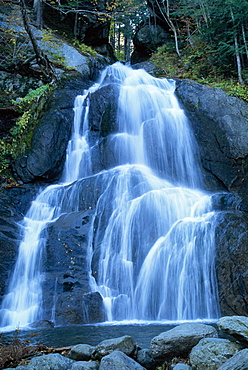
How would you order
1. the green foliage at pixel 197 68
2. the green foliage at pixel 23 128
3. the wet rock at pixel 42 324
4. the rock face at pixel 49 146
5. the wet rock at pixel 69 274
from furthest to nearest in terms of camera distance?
the green foliage at pixel 197 68 < the green foliage at pixel 23 128 < the rock face at pixel 49 146 < the wet rock at pixel 69 274 < the wet rock at pixel 42 324

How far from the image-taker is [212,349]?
3982 mm

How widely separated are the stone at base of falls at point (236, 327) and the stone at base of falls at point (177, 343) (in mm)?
316

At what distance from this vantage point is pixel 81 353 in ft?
15.8

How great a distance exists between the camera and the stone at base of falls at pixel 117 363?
406 cm

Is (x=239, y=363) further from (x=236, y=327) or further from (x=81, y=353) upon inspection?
(x=81, y=353)

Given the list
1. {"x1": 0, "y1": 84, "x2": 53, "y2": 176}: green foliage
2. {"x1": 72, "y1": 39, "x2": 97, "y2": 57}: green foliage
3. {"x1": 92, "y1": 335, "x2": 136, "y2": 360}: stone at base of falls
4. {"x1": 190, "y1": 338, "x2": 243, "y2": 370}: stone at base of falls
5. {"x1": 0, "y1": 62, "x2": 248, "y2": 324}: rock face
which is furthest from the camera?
{"x1": 72, "y1": 39, "x2": 97, "y2": 57}: green foliage

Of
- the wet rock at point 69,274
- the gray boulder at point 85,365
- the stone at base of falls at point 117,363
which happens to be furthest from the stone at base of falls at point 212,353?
the wet rock at point 69,274

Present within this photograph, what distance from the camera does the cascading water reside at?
8453mm

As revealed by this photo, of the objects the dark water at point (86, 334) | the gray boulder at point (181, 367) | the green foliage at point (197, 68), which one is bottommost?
the gray boulder at point (181, 367)

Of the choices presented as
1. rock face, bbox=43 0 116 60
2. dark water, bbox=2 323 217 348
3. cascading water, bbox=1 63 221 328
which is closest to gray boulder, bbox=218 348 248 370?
dark water, bbox=2 323 217 348

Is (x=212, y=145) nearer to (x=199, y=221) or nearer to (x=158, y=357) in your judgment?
(x=199, y=221)

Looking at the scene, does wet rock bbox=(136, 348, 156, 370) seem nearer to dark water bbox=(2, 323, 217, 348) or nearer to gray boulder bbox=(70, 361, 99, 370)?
gray boulder bbox=(70, 361, 99, 370)

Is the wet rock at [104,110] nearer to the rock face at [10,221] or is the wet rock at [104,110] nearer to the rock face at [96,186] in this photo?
the rock face at [96,186]

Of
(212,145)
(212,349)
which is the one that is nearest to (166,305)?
(212,349)
